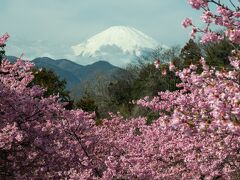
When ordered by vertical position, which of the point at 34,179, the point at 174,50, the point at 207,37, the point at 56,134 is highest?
the point at 174,50

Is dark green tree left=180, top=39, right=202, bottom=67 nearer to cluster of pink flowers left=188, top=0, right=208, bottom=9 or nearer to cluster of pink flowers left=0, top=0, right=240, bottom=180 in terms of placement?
cluster of pink flowers left=0, top=0, right=240, bottom=180

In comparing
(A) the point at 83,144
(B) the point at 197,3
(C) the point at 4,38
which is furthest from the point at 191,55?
(B) the point at 197,3

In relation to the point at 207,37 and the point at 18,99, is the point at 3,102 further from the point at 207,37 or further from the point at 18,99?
the point at 207,37

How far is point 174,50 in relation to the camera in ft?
250

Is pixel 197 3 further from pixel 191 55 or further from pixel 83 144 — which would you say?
pixel 191 55

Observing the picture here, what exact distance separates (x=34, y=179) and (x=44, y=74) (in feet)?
154

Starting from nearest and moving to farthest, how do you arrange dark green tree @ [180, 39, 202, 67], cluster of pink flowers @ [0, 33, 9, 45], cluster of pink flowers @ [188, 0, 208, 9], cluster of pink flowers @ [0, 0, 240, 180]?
cluster of pink flowers @ [188, 0, 208, 9] → dark green tree @ [180, 39, 202, 67] → cluster of pink flowers @ [0, 0, 240, 180] → cluster of pink flowers @ [0, 33, 9, 45]

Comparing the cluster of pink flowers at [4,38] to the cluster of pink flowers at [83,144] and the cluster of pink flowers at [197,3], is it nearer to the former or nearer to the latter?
the cluster of pink flowers at [83,144]

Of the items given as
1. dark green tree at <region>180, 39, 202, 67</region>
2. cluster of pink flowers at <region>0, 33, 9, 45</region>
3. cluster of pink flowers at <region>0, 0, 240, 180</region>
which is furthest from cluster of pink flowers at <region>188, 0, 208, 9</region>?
cluster of pink flowers at <region>0, 33, 9, 45</region>

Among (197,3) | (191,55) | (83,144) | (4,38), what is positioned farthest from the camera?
(191,55)

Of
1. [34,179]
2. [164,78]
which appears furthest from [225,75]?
[164,78]

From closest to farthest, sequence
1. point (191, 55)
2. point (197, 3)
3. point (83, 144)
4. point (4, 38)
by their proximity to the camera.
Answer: point (197, 3), point (4, 38), point (83, 144), point (191, 55)

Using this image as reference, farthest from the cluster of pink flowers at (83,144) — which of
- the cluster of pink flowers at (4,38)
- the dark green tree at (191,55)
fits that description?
the dark green tree at (191,55)

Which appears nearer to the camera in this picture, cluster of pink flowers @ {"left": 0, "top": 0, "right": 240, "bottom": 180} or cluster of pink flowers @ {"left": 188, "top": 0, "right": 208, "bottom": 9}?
cluster of pink flowers @ {"left": 188, "top": 0, "right": 208, "bottom": 9}
